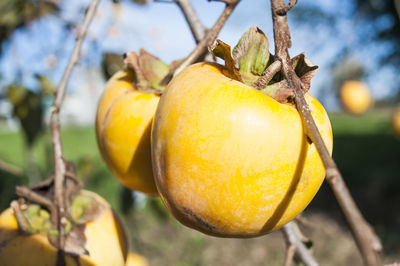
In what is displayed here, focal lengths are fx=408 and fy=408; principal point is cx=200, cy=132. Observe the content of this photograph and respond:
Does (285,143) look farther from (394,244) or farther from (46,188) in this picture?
(394,244)

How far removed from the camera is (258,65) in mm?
466

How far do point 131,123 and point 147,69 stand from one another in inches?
3.9

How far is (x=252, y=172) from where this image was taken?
1.29ft

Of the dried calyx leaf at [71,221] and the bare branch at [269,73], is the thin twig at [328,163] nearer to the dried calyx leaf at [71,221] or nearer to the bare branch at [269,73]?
the bare branch at [269,73]

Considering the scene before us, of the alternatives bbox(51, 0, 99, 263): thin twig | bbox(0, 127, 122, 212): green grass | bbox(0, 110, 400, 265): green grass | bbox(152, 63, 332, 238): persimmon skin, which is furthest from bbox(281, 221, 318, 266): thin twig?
bbox(0, 127, 122, 212): green grass

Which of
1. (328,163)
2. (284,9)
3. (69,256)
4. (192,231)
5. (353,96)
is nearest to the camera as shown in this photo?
(328,163)

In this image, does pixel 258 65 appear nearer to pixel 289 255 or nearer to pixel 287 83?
pixel 287 83

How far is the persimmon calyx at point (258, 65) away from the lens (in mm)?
426

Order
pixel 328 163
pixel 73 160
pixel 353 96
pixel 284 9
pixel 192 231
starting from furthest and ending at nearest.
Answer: pixel 73 160
pixel 353 96
pixel 192 231
pixel 284 9
pixel 328 163

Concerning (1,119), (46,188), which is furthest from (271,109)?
(1,119)

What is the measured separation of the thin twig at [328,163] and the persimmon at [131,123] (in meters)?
0.22

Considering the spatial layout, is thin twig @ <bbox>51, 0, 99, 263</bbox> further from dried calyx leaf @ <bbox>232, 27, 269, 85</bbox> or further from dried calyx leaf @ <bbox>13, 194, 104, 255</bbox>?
dried calyx leaf @ <bbox>232, 27, 269, 85</bbox>

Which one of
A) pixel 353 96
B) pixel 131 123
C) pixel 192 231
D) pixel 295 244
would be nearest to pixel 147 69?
pixel 131 123

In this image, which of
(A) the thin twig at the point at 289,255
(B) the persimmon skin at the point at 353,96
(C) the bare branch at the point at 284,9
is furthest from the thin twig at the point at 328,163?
(B) the persimmon skin at the point at 353,96
